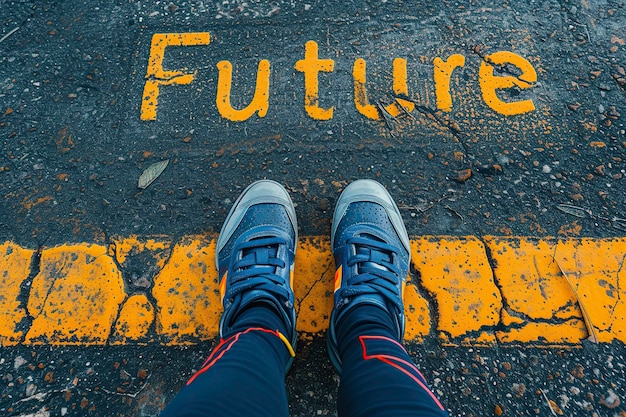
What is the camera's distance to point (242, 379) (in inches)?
46.9

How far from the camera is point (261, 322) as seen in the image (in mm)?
1468

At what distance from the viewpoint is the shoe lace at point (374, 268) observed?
1.61m

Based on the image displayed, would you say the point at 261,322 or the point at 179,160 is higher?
the point at 179,160

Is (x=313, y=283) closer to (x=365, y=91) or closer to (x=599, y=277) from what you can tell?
(x=365, y=91)

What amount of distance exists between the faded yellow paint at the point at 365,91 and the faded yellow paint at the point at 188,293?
99 cm

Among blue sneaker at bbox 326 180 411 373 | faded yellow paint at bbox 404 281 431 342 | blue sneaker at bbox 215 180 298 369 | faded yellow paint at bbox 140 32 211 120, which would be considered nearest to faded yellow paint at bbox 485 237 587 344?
faded yellow paint at bbox 404 281 431 342

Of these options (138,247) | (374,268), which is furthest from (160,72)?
(374,268)

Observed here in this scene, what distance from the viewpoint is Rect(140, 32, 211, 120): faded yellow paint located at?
2123 millimetres

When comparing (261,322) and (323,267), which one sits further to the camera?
(323,267)

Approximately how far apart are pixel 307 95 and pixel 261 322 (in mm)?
1188

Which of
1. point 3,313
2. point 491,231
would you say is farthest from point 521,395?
point 3,313

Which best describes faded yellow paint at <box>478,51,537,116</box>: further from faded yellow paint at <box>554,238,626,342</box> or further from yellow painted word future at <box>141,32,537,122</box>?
faded yellow paint at <box>554,238,626,342</box>

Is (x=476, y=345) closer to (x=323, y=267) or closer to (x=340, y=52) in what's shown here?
(x=323, y=267)

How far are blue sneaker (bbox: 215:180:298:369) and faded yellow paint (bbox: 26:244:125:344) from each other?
0.48 m
